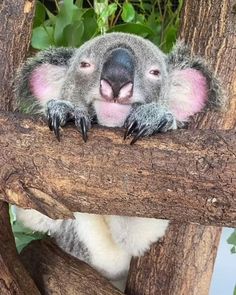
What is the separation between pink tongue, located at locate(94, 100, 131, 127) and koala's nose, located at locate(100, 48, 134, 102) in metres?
0.02

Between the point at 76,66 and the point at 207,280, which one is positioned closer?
the point at 76,66

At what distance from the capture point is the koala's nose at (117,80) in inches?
57.4

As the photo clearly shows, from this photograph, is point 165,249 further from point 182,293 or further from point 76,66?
point 76,66

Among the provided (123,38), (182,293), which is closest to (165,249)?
(182,293)

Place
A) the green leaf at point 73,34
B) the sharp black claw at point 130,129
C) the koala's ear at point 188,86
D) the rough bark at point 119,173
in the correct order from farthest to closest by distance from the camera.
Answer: the green leaf at point 73,34
the koala's ear at point 188,86
the sharp black claw at point 130,129
the rough bark at point 119,173

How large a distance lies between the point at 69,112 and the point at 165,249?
0.65 metres

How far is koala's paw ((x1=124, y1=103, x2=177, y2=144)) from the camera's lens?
130 cm

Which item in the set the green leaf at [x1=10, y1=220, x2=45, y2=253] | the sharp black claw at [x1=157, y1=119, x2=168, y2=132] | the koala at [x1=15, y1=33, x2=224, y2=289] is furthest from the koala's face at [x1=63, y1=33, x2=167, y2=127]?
the green leaf at [x1=10, y1=220, x2=45, y2=253]

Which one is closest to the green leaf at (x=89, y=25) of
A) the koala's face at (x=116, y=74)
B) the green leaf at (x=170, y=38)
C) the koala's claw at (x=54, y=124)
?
the green leaf at (x=170, y=38)

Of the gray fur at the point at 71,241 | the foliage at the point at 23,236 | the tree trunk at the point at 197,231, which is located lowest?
the foliage at the point at 23,236

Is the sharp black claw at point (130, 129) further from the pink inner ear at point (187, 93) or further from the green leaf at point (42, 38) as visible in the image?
the green leaf at point (42, 38)

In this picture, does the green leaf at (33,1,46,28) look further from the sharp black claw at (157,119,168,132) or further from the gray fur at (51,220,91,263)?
the sharp black claw at (157,119,168,132)

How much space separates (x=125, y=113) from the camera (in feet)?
4.95

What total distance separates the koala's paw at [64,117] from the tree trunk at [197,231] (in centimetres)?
53
